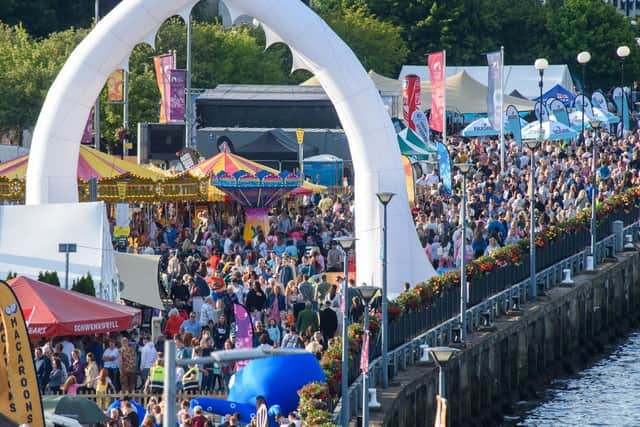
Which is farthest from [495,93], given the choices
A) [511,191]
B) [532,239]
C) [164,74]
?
[532,239]

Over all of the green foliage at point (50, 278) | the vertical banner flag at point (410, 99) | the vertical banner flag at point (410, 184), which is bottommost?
the green foliage at point (50, 278)

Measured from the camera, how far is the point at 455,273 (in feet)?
108

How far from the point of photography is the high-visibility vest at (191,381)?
26.6 meters

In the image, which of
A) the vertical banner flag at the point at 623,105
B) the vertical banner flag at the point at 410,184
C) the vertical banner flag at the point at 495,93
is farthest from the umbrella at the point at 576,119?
the vertical banner flag at the point at 410,184

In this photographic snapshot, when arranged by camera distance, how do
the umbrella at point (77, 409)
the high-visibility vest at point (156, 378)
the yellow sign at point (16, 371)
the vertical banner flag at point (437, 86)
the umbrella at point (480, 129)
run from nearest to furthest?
the yellow sign at point (16, 371) → the umbrella at point (77, 409) → the high-visibility vest at point (156, 378) → the vertical banner flag at point (437, 86) → the umbrella at point (480, 129)

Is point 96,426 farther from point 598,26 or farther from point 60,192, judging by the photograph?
point 598,26

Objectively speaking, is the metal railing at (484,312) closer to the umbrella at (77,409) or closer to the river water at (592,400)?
the river water at (592,400)

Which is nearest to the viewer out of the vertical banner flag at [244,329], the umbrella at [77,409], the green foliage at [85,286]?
the umbrella at [77,409]

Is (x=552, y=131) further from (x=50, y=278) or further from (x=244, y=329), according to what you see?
(x=244, y=329)

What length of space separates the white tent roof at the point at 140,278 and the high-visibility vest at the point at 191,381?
4.64 meters

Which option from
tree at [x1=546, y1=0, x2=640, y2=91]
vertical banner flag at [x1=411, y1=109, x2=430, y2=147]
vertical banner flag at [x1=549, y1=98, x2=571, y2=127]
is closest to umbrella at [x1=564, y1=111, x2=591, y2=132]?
vertical banner flag at [x1=549, y1=98, x2=571, y2=127]

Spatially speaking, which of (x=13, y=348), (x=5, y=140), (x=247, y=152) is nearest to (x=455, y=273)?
(x=13, y=348)

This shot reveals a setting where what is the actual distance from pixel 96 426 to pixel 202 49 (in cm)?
5535

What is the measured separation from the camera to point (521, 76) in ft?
299
